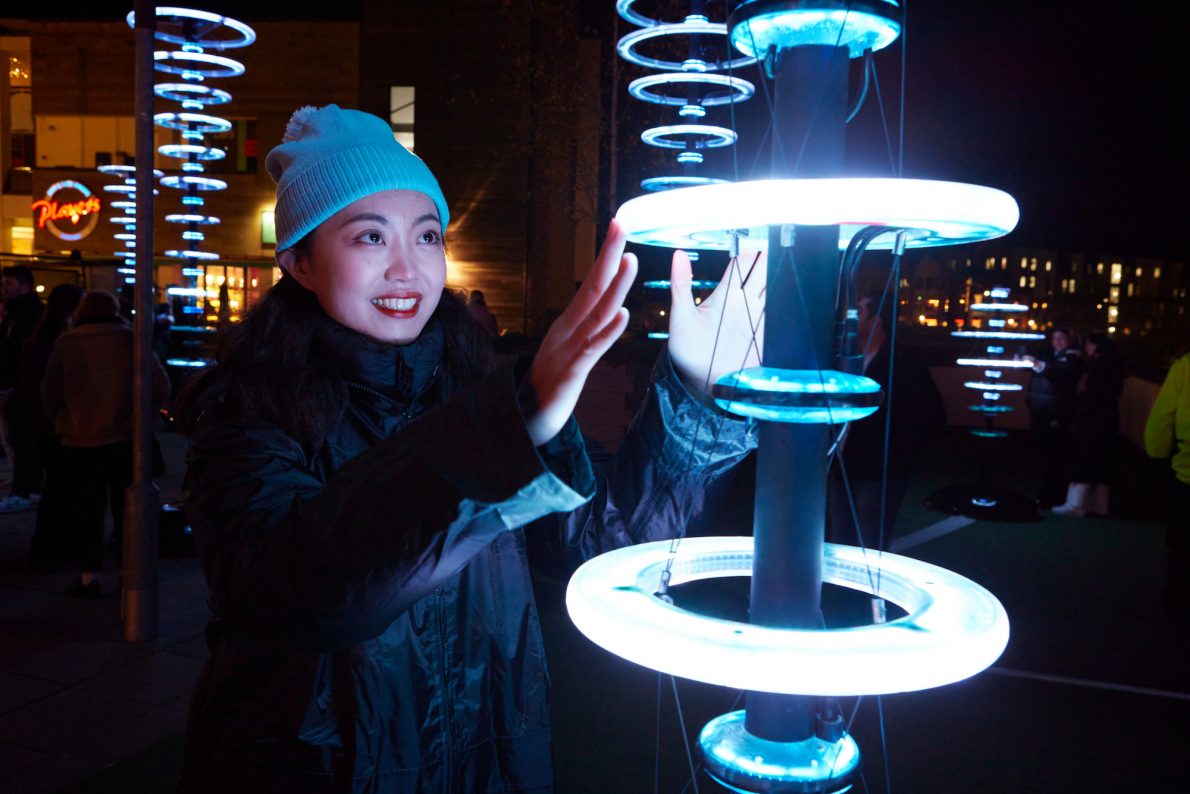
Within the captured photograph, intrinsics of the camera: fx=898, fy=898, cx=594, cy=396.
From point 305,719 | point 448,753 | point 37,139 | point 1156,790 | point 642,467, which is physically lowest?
point 1156,790

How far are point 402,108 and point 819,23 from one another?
25266 millimetres

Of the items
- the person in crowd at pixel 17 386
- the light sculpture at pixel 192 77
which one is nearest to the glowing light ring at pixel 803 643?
the light sculpture at pixel 192 77

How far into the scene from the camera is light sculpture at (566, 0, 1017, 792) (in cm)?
106

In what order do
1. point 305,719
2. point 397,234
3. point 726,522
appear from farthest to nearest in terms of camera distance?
point 726,522
point 397,234
point 305,719

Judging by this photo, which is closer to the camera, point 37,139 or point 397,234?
point 397,234

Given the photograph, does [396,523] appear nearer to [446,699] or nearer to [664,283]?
[446,699]

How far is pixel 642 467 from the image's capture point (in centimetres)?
192

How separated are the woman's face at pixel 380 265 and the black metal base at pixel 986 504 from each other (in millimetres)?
10574

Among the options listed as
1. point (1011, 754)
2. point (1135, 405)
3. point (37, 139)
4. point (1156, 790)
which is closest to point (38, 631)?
point (1011, 754)

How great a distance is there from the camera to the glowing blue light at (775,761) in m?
1.40

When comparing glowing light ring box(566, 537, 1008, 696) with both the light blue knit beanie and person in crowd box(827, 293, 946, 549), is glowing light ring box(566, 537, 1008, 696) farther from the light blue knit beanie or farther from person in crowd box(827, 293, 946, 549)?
person in crowd box(827, 293, 946, 549)

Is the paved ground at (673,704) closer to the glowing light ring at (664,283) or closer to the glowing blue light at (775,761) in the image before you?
the glowing blue light at (775,761)

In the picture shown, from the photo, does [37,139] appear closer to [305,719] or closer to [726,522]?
[726,522]

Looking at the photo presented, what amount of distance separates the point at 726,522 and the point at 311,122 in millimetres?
8023
